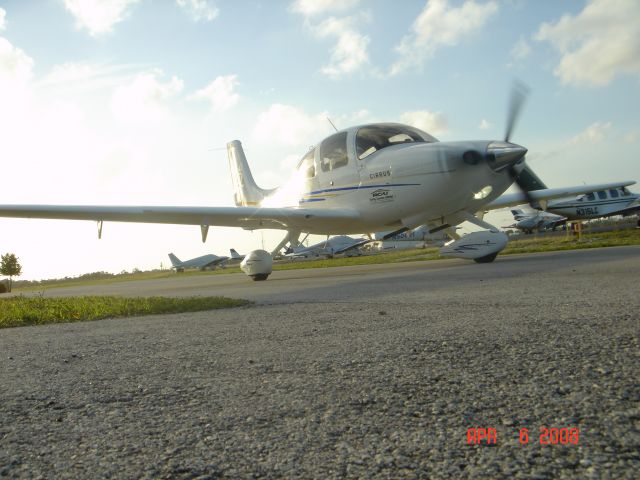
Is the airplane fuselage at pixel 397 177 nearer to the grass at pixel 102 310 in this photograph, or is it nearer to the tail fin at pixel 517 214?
the grass at pixel 102 310

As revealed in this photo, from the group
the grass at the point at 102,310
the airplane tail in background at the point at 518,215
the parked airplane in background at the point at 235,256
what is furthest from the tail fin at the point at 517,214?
the grass at the point at 102,310

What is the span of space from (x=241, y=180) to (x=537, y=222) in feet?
103

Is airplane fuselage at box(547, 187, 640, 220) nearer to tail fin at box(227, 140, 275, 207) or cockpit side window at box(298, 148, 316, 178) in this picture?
tail fin at box(227, 140, 275, 207)

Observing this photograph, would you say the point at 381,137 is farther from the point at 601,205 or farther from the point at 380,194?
the point at 601,205

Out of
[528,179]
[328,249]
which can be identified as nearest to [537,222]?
[328,249]

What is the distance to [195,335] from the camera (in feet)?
11.4

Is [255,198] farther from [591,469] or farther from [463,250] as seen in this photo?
[591,469]

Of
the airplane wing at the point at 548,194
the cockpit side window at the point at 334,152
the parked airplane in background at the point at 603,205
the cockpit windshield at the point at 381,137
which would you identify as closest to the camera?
the cockpit windshield at the point at 381,137

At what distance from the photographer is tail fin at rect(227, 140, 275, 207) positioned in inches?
693

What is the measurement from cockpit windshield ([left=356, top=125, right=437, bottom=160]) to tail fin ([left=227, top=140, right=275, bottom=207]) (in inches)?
238

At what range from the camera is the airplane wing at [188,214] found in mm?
11570

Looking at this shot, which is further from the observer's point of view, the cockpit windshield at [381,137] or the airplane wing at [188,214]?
the airplane wing at [188,214]

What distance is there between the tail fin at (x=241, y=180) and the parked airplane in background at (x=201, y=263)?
37.4 m

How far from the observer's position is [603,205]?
36.2 meters
